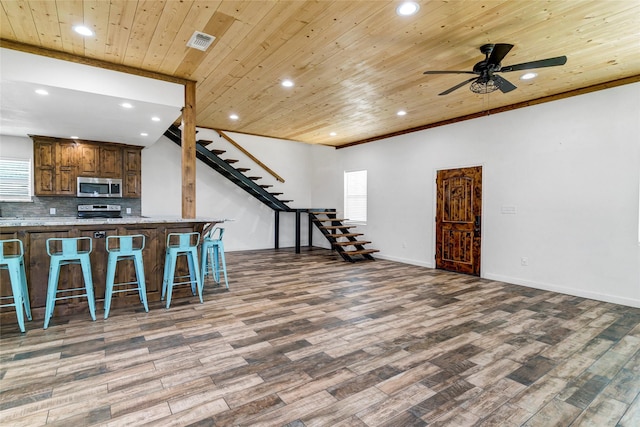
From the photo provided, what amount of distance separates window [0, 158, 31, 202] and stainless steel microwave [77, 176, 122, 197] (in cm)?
87

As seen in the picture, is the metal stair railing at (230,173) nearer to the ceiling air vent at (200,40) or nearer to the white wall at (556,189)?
the ceiling air vent at (200,40)

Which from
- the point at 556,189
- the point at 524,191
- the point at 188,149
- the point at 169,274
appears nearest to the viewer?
the point at 169,274

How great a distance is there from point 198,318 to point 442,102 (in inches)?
191

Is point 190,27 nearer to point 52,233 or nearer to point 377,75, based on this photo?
point 377,75

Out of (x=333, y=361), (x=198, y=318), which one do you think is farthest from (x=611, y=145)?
(x=198, y=318)

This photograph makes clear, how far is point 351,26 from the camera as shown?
3.15 m

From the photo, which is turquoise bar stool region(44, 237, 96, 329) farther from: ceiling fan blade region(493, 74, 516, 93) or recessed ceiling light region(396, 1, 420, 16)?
ceiling fan blade region(493, 74, 516, 93)

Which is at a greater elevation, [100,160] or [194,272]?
[100,160]

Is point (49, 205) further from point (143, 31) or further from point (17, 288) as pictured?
point (143, 31)

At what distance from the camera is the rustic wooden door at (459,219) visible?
602 centimetres

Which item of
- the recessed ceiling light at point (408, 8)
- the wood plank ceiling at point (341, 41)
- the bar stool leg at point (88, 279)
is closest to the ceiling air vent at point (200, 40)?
the wood plank ceiling at point (341, 41)

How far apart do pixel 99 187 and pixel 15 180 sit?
1356 millimetres

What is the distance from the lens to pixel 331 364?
266 centimetres

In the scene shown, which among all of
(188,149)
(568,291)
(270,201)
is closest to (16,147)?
(188,149)
